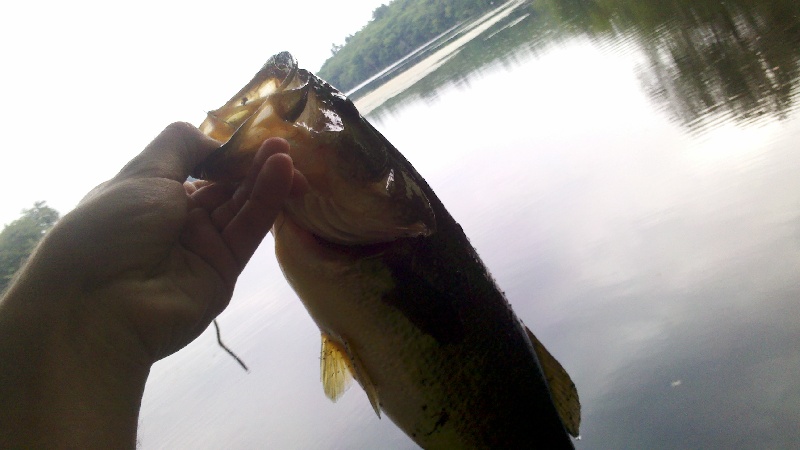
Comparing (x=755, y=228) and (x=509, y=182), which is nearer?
(x=755, y=228)

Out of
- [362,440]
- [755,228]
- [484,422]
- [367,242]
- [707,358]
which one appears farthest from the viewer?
[362,440]

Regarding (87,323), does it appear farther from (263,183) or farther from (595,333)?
(595,333)

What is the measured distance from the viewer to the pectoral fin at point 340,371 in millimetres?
2122

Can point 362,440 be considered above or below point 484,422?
below

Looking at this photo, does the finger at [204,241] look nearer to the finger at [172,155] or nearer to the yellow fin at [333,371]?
the finger at [172,155]

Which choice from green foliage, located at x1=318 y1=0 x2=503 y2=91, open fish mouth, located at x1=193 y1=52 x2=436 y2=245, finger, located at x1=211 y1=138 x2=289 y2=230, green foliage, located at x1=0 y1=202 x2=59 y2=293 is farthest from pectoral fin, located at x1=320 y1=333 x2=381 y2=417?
green foliage, located at x1=318 y1=0 x2=503 y2=91

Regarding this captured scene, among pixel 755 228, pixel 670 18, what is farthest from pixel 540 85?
pixel 755 228

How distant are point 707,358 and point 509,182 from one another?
7.08 metres

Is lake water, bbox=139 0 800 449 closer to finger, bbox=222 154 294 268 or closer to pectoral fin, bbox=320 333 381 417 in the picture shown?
pectoral fin, bbox=320 333 381 417

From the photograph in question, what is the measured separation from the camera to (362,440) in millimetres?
7480

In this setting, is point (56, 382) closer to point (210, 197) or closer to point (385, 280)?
point (210, 197)

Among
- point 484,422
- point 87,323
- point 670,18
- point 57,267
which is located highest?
point 57,267

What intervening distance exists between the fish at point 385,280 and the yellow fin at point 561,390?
3.0 inches

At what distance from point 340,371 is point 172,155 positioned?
1089mm
